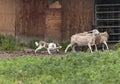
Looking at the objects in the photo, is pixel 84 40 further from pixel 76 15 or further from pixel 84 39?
pixel 76 15

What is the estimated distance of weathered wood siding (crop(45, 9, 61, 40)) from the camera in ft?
57.5

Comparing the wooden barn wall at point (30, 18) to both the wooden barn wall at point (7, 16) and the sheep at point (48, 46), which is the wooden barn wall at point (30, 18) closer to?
the wooden barn wall at point (7, 16)

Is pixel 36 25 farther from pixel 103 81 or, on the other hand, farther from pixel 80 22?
pixel 103 81

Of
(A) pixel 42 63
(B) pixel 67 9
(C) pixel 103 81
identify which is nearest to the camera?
(C) pixel 103 81

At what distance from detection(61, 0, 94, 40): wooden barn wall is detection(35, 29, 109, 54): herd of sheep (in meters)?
0.83

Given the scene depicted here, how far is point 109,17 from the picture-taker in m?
17.6

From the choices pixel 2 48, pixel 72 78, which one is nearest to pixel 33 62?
pixel 72 78

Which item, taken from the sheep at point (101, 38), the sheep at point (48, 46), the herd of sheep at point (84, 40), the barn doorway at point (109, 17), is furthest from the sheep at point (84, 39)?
the barn doorway at point (109, 17)

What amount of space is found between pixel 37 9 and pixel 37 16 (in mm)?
251

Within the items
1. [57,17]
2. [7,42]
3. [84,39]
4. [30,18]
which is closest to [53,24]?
[57,17]

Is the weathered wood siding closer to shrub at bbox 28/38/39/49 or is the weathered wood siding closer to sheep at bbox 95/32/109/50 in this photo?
shrub at bbox 28/38/39/49

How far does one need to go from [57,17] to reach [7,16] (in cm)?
179

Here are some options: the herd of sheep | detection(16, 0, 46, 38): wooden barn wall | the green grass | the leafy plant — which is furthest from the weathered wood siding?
the green grass

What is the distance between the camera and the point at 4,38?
56.3 ft
